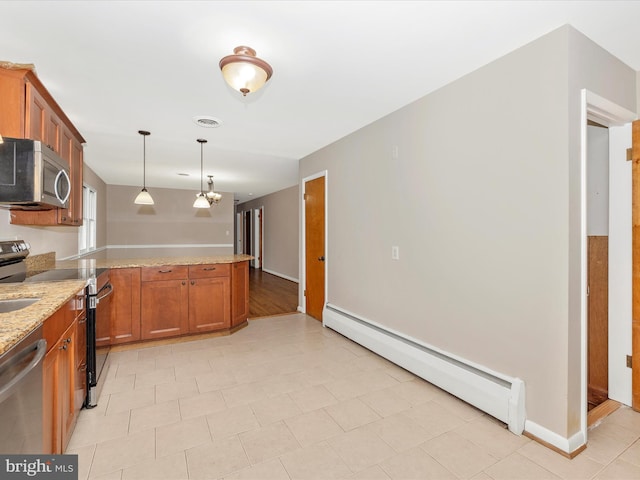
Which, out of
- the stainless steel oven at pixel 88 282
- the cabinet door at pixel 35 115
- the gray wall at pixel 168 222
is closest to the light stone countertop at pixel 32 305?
the stainless steel oven at pixel 88 282

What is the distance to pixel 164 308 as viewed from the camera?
11.5 feet

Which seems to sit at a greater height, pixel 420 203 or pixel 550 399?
pixel 420 203

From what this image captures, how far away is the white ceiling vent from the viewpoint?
3.19 m

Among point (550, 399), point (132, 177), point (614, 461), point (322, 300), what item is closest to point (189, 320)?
point (322, 300)

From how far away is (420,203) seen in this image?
274 cm

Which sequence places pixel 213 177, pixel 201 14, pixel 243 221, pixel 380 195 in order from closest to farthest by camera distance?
pixel 201 14, pixel 380 195, pixel 213 177, pixel 243 221

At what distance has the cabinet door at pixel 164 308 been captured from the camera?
11.2 ft

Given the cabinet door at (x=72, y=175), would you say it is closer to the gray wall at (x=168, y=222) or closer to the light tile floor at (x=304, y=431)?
the light tile floor at (x=304, y=431)

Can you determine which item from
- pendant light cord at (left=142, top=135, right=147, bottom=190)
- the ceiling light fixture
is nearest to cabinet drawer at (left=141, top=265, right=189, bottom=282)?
pendant light cord at (left=142, top=135, right=147, bottom=190)

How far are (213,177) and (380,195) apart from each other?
4.40 m

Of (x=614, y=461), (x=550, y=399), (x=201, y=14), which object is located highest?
(x=201, y=14)

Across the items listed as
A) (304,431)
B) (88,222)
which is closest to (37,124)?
(304,431)

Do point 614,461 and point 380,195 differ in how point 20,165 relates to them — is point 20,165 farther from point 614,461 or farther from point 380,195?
point 614,461

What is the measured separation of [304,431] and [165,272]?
7.54 feet
